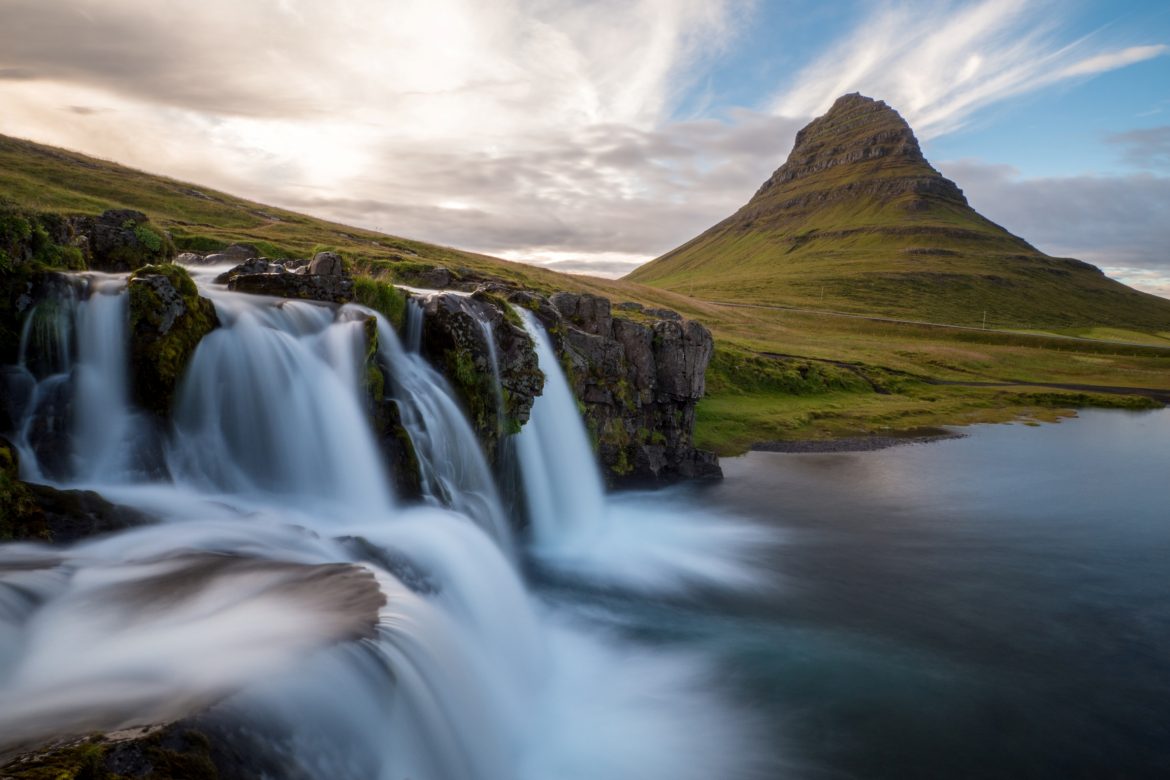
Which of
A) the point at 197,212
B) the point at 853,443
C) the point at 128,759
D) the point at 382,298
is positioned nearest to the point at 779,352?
the point at 853,443

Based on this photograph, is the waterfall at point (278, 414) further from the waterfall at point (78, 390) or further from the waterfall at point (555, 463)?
the waterfall at point (555, 463)

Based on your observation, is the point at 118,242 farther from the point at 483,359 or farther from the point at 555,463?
the point at 555,463

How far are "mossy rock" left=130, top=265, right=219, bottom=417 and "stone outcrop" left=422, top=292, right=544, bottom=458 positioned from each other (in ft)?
21.9

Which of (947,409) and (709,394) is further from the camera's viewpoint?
(947,409)

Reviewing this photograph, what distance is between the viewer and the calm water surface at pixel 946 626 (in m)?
12.3

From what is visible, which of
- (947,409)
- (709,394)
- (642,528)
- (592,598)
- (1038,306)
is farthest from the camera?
(1038,306)

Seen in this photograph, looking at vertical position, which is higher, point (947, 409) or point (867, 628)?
point (947, 409)

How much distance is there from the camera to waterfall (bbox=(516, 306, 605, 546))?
2311cm

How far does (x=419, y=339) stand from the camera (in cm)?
1984

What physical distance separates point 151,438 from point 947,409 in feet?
198

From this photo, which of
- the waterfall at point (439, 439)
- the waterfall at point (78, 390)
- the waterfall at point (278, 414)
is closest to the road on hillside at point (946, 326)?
the waterfall at point (439, 439)

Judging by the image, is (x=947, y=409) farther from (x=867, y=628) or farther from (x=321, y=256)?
(x=321, y=256)

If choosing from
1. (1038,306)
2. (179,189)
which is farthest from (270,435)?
(1038,306)

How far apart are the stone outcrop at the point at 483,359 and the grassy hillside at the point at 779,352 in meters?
10.7
